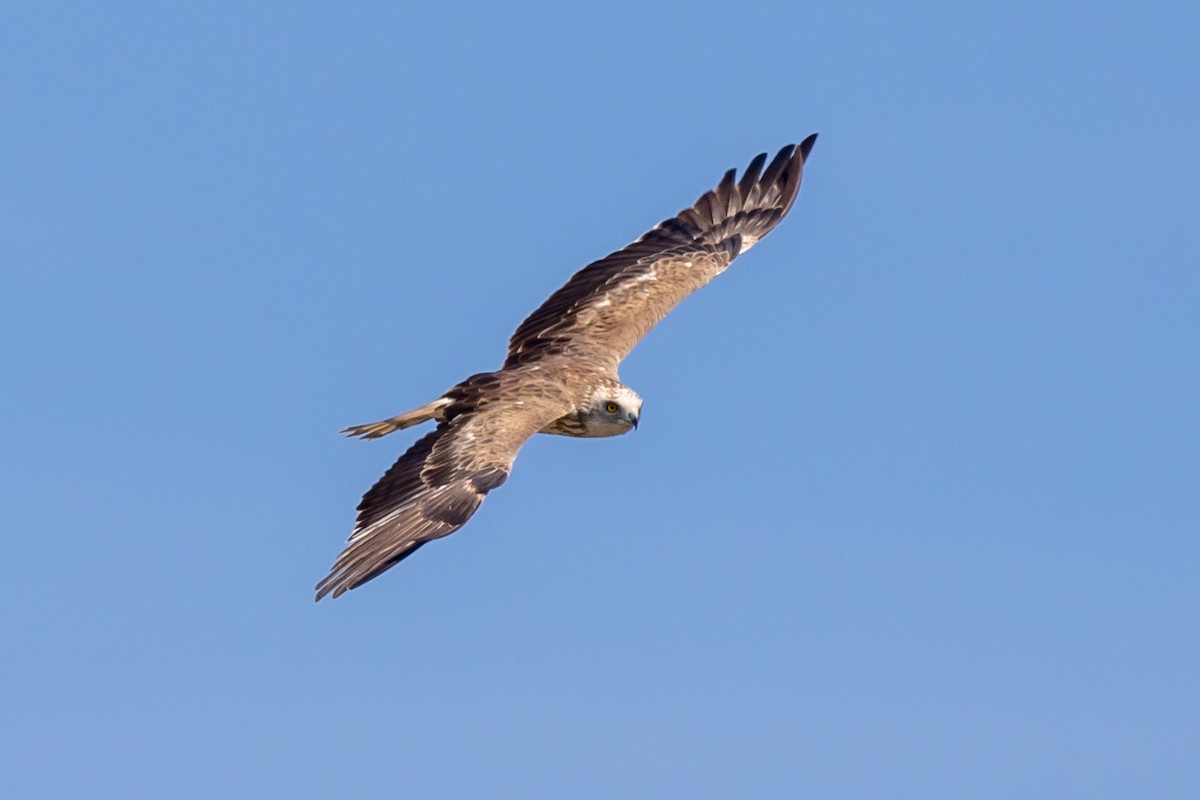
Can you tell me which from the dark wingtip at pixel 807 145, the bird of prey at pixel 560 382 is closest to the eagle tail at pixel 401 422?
the bird of prey at pixel 560 382

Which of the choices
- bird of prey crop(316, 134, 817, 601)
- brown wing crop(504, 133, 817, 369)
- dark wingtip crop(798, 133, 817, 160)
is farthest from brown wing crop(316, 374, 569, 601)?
dark wingtip crop(798, 133, 817, 160)

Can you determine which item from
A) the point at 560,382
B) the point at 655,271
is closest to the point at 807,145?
the point at 655,271

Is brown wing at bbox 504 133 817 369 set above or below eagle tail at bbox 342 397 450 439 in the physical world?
above

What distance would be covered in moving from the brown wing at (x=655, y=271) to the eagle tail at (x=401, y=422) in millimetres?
1762

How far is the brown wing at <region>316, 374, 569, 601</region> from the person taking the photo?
17047 millimetres

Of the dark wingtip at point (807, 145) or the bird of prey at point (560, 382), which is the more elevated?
the dark wingtip at point (807, 145)

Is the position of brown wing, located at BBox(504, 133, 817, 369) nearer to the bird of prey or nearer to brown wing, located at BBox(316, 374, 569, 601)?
the bird of prey

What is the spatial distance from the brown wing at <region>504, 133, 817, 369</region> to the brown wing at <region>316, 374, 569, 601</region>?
1.78 meters

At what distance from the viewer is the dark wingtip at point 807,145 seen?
24.3 metres

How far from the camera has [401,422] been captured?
1966 centimetres

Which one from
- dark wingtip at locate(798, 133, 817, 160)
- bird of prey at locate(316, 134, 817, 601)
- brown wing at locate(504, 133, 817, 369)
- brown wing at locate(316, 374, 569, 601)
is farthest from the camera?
dark wingtip at locate(798, 133, 817, 160)

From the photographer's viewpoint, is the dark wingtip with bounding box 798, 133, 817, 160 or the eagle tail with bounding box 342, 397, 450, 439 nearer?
the eagle tail with bounding box 342, 397, 450, 439

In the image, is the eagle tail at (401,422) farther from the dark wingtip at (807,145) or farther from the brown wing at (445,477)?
the dark wingtip at (807,145)

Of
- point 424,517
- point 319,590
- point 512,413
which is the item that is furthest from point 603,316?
point 319,590
